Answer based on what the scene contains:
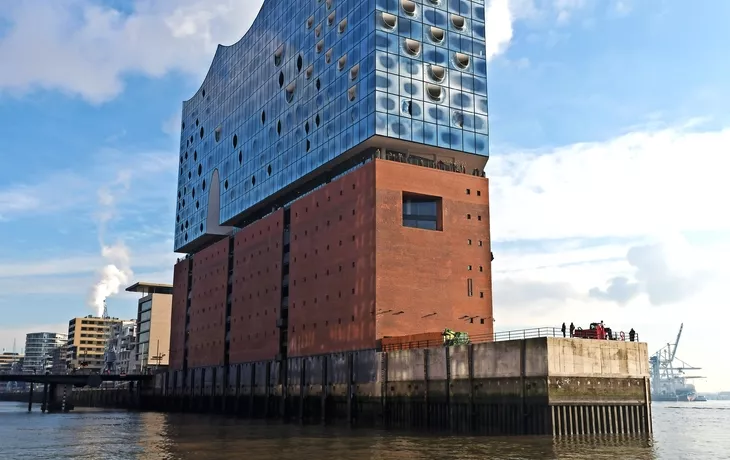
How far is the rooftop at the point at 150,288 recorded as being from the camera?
627 ft

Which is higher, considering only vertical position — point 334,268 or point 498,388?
point 334,268

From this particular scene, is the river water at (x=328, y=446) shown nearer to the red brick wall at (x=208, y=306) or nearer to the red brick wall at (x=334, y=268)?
the red brick wall at (x=334, y=268)

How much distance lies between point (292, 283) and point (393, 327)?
19.3 metres

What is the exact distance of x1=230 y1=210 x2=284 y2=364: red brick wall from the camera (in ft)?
287

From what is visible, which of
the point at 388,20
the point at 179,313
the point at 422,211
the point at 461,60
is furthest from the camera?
the point at 179,313

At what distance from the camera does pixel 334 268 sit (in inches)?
2921

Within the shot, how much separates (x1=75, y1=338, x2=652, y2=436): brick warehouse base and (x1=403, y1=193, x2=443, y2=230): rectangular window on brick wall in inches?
522

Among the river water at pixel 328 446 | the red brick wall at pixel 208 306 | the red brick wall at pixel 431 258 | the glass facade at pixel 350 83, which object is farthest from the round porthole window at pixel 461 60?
the red brick wall at pixel 208 306

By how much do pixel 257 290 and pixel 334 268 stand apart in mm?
21703

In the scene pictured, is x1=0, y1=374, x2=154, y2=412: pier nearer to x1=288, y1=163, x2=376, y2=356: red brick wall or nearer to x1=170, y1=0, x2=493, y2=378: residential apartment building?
x1=170, y1=0, x2=493, y2=378: residential apartment building

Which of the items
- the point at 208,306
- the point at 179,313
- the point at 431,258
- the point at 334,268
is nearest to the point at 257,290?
the point at 208,306

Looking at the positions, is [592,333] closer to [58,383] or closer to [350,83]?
[350,83]

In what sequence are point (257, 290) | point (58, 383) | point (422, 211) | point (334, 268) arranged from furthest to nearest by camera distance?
1. point (58, 383)
2. point (257, 290)
3. point (334, 268)
4. point (422, 211)

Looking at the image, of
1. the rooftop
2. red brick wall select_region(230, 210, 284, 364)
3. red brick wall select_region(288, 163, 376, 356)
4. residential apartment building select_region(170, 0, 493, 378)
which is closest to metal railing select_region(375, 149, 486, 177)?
residential apartment building select_region(170, 0, 493, 378)
